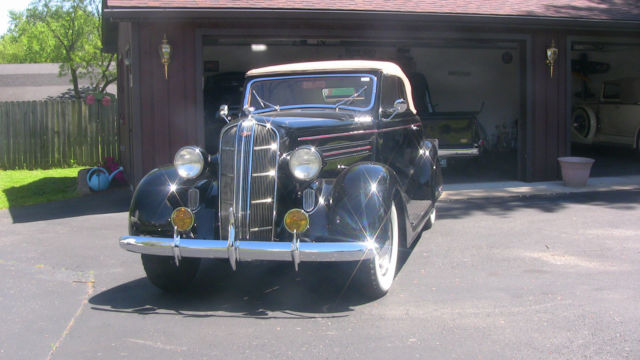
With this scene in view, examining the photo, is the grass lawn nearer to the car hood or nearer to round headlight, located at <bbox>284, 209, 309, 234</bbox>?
the car hood

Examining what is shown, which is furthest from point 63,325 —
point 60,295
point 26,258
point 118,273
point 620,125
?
point 620,125

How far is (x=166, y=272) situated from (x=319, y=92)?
89.1 inches

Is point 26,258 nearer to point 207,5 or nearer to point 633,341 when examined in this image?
point 207,5

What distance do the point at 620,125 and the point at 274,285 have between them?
41.3 ft

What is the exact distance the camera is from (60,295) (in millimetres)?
5145

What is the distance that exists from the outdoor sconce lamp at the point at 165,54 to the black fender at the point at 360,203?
214 inches

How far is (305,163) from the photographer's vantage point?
4652mm

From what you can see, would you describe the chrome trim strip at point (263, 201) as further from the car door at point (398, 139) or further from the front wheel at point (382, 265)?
the car door at point (398, 139)

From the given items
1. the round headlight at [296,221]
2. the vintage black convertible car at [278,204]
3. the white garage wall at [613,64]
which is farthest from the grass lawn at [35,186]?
the white garage wall at [613,64]

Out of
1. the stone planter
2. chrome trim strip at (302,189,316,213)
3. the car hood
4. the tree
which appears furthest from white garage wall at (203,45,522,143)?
chrome trim strip at (302,189,316,213)

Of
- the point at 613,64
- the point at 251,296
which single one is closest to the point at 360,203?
the point at 251,296

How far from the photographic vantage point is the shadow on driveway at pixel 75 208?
9067mm

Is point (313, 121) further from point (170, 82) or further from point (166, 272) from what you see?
point (170, 82)

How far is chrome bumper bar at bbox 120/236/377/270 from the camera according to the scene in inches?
167
